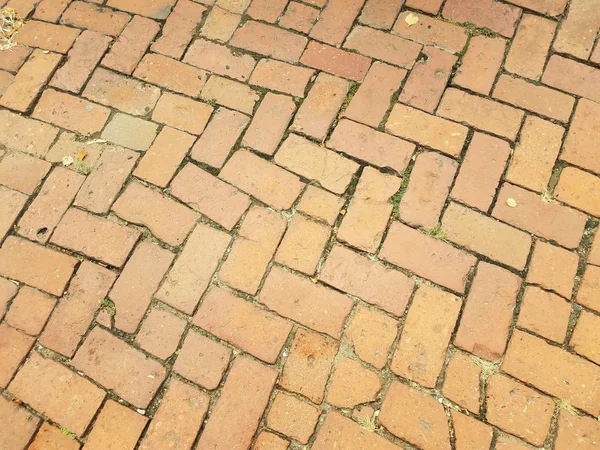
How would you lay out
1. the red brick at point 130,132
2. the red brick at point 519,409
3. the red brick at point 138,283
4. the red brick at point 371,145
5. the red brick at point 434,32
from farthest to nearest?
the red brick at point 434,32, the red brick at point 130,132, the red brick at point 371,145, the red brick at point 138,283, the red brick at point 519,409

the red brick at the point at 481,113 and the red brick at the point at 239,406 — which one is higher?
the red brick at the point at 481,113

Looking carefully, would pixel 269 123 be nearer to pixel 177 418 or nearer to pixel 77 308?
Answer: pixel 77 308

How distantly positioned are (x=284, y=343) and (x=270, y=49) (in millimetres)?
1520

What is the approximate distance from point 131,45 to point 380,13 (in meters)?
1.34

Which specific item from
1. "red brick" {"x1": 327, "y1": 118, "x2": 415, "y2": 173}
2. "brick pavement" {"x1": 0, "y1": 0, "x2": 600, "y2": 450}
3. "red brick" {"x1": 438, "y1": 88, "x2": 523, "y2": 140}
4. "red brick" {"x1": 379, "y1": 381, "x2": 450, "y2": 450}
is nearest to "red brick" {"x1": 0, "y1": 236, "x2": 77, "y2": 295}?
"brick pavement" {"x1": 0, "y1": 0, "x2": 600, "y2": 450}

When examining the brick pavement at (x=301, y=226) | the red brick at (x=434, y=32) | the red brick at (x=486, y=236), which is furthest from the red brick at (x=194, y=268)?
the red brick at (x=434, y=32)

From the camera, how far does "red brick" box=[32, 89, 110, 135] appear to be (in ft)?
8.25

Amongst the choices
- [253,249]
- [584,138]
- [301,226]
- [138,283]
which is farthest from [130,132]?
[584,138]

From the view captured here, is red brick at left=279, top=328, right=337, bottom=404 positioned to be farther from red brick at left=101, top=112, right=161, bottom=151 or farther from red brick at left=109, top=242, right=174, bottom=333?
red brick at left=101, top=112, right=161, bottom=151

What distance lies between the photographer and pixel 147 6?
2.81 m

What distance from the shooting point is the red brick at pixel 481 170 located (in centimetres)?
225

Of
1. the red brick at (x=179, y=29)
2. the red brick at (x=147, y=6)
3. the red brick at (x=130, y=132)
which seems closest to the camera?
the red brick at (x=130, y=132)

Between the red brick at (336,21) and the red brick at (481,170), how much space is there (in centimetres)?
89

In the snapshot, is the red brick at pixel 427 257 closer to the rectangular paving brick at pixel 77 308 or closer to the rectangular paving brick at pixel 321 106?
the rectangular paving brick at pixel 321 106
